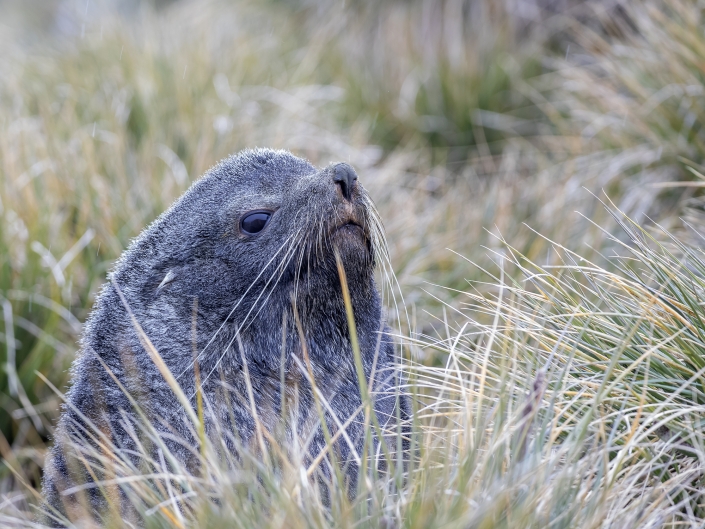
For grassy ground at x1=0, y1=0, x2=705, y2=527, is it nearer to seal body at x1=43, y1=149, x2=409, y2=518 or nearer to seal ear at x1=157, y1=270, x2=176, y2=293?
seal body at x1=43, y1=149, x2=409, y2=518

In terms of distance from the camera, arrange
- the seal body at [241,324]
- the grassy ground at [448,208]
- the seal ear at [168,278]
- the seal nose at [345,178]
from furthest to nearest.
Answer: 1. the seal ear at [168,278]
2. the seal nose at [345,178]
3. the seal body at [241,324]
4. the grassy ground at [448,208]

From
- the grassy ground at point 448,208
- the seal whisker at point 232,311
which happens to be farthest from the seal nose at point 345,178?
the grassy ground at point 448,208

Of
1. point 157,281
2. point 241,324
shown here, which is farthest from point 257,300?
point 157,281

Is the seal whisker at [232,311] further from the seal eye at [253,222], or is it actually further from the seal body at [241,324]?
the seal eye at [253,222]

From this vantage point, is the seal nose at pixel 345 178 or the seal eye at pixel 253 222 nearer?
the seal nose at pixel 345 178

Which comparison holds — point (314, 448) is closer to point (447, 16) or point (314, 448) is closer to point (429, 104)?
point (429, 104)

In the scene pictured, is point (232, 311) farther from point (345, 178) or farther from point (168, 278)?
point (345, 178)

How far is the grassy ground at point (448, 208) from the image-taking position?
2.46 metres

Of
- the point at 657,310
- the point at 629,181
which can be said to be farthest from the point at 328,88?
the point at 657,310

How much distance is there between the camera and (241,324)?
10.4 ft

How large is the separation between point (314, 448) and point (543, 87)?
5.64 meters

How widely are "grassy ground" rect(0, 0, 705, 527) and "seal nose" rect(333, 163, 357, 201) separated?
1.35 feet

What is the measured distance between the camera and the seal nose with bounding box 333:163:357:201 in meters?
3.25

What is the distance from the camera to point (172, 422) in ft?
9.95
